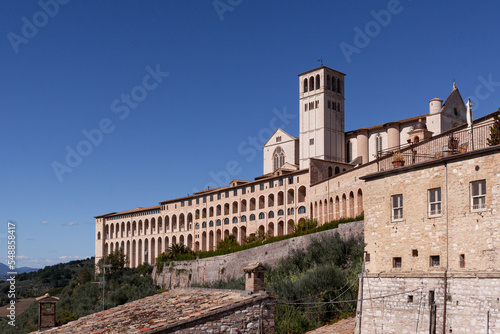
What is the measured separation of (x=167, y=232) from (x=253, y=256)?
38664 millimetres

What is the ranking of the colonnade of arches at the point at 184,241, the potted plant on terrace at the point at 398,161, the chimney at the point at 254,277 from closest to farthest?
the potted plant on terrace at the point at 398,161, the chimney at the point at 254,277, the colonnade of arches at the point at 184,241

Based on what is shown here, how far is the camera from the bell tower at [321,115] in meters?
77.8

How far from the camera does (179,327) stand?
20406 mm

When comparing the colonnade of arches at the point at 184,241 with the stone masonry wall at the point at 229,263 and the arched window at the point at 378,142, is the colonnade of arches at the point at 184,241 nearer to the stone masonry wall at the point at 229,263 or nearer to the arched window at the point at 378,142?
the stone masonry wall at the point at 229,263

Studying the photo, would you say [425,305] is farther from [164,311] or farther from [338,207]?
[338,207]

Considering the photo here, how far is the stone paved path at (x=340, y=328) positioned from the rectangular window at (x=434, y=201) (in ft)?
21.4

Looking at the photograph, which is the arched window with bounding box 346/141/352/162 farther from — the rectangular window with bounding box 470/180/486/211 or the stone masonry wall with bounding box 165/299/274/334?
the rectangular window with bounding box 470/180/486/211

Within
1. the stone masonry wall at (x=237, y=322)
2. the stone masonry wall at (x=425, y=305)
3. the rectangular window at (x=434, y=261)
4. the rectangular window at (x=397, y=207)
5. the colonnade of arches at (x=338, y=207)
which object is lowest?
the stone masonry wall at (x=237, y=322)

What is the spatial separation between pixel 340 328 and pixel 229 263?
3397 centimetres

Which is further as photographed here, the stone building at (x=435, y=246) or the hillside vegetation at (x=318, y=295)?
the hillside vegetation at (x=318, y=295)

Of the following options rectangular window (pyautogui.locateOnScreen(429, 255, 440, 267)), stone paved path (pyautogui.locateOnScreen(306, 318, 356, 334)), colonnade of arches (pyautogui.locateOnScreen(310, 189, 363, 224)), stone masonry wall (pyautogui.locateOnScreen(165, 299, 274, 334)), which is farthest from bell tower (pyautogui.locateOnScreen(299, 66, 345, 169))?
rectangular window (pyautogui.locateOnScreen(429, 255, 440, 267))

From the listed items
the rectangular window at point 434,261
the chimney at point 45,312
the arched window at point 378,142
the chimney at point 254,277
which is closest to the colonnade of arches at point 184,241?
the arched window at point 378,142

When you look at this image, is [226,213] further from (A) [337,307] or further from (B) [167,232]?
(A) [337,307]

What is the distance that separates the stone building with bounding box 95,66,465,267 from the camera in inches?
2520
